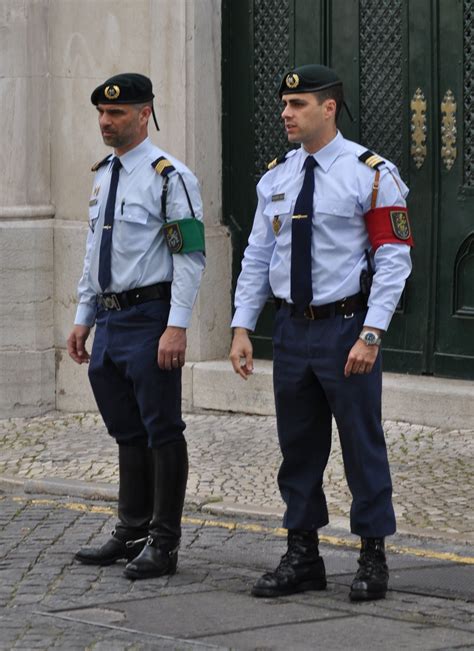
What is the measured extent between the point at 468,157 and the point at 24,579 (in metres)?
4.27

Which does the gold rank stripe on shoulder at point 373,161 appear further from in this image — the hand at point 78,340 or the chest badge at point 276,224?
the hand at point 78,340

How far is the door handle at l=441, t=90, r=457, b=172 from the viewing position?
34.0 feet

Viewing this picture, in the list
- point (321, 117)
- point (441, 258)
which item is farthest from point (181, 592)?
point (441, 258)

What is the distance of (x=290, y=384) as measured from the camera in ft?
22.6

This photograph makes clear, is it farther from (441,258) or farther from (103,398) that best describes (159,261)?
(441,258)

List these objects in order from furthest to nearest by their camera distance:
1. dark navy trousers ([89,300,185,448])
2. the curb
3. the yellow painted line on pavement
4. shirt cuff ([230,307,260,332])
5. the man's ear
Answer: the curb
the yellow painted line on pavement
dark navy trousers ([89,300,185,448])
shirt cuff ([230,307,260,332])
the man's ear

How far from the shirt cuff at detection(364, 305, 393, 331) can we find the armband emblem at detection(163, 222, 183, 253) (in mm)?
953

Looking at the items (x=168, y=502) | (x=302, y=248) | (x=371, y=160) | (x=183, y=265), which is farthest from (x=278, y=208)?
(x=168, y=502)

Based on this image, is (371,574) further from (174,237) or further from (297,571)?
(174,237)

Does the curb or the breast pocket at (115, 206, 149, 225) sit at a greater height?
the breast pocket at (115, 206, 149, 225)

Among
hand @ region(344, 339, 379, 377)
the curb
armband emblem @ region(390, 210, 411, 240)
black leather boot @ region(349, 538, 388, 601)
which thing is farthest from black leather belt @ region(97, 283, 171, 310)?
the curb

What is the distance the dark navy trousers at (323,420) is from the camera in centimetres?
675

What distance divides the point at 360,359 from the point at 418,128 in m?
4.13

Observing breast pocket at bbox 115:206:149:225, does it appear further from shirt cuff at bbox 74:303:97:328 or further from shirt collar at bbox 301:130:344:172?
shirt collar at bbox 301:130:344:172
